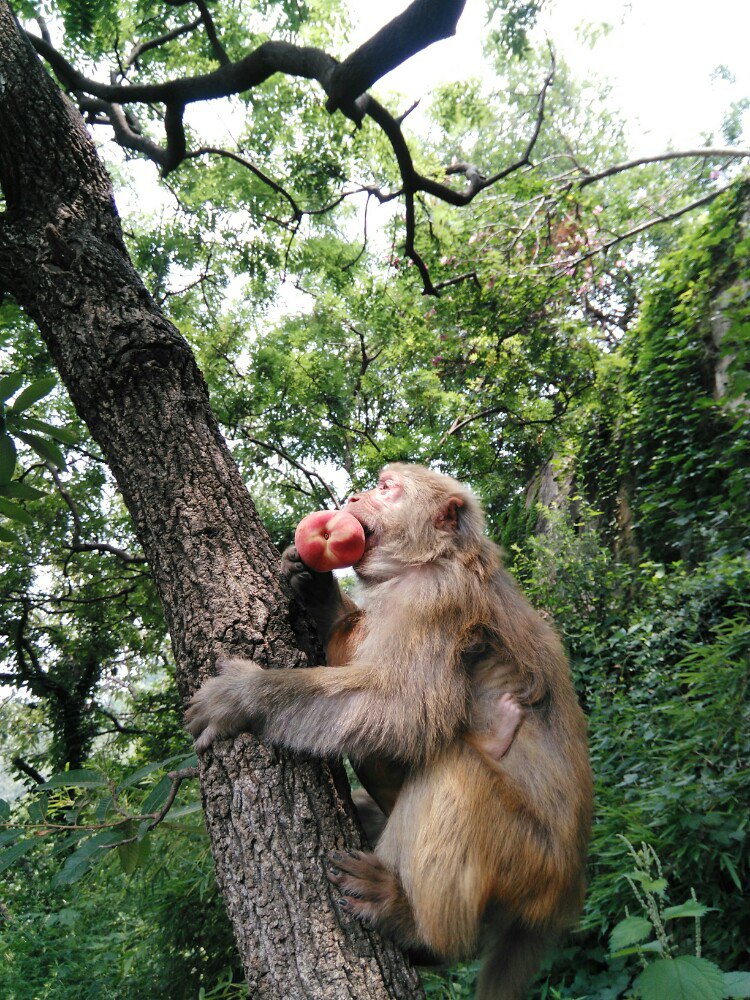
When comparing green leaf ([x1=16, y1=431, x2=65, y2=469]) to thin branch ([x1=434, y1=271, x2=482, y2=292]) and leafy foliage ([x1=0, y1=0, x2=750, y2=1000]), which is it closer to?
leafy foliage ([x1=0, y1=0, x2=750, y2=1000])

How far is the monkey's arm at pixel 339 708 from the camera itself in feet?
6.47

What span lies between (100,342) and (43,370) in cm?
558

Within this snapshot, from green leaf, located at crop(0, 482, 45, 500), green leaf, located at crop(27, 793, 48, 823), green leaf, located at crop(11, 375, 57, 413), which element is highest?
green leaf, located at crop(11, 375, 57, 413)

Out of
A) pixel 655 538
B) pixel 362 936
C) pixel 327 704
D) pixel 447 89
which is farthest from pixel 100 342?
pixel 447 89

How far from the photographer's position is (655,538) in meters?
8.05

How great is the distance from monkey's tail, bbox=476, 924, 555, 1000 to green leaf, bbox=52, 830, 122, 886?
146 cm

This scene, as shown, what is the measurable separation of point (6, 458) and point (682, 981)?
270cm

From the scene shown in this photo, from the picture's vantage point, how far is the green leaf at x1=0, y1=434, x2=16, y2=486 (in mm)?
2504

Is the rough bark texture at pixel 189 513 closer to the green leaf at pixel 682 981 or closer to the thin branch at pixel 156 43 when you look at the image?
the green leaf at pixel 682 981

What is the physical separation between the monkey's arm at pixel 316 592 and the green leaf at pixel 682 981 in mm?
1517

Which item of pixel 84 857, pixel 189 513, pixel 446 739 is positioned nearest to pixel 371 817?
pixel 446 739

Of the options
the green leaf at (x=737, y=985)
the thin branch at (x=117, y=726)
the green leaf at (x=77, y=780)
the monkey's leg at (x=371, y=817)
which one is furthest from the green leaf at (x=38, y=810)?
the thin branch at (x=117, y=726)

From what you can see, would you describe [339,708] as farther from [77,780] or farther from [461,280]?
[461,280]

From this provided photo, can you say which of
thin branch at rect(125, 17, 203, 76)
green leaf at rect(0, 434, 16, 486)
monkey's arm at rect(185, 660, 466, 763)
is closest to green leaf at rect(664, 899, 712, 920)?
monkey's arm at rect(185, 660, 466, 763)
